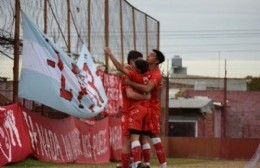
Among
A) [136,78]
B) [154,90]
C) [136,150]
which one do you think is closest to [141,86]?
[136,78]

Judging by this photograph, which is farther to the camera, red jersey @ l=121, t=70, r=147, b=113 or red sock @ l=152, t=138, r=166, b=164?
red sock @ l=152, t=138, r=166, b=164

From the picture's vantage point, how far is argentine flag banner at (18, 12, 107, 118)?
17266 mm

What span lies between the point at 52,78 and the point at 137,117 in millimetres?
5354

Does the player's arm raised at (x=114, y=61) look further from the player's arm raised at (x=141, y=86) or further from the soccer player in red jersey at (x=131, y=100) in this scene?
the player's arm raised at (x=141, y=86)

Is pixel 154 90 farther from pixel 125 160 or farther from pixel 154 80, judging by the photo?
pixel 125 160

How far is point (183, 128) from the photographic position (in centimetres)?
4700

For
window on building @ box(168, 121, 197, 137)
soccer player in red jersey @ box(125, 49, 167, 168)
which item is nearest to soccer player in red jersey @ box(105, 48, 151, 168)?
soccer player in red jersey @ box(125, 49, 167, 168)

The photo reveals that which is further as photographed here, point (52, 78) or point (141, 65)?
point (52, 78)

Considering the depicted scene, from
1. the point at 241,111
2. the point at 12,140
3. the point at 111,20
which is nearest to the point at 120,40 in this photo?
the point at 111,20

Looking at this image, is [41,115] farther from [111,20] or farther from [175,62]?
[175,62]

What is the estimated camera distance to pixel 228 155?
33.0 m

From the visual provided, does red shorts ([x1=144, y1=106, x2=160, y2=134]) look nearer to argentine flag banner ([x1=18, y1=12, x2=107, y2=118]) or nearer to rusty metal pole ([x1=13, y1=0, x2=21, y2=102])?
argentine flag banner ([x1=18, y1=12, x2=107, y2=118])

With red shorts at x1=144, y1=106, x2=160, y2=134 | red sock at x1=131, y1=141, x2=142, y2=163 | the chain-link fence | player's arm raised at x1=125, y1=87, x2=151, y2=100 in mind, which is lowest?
red sock at x1=131, y1=141, x2=142, y2=163

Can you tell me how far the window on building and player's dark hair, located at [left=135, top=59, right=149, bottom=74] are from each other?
33407mm
